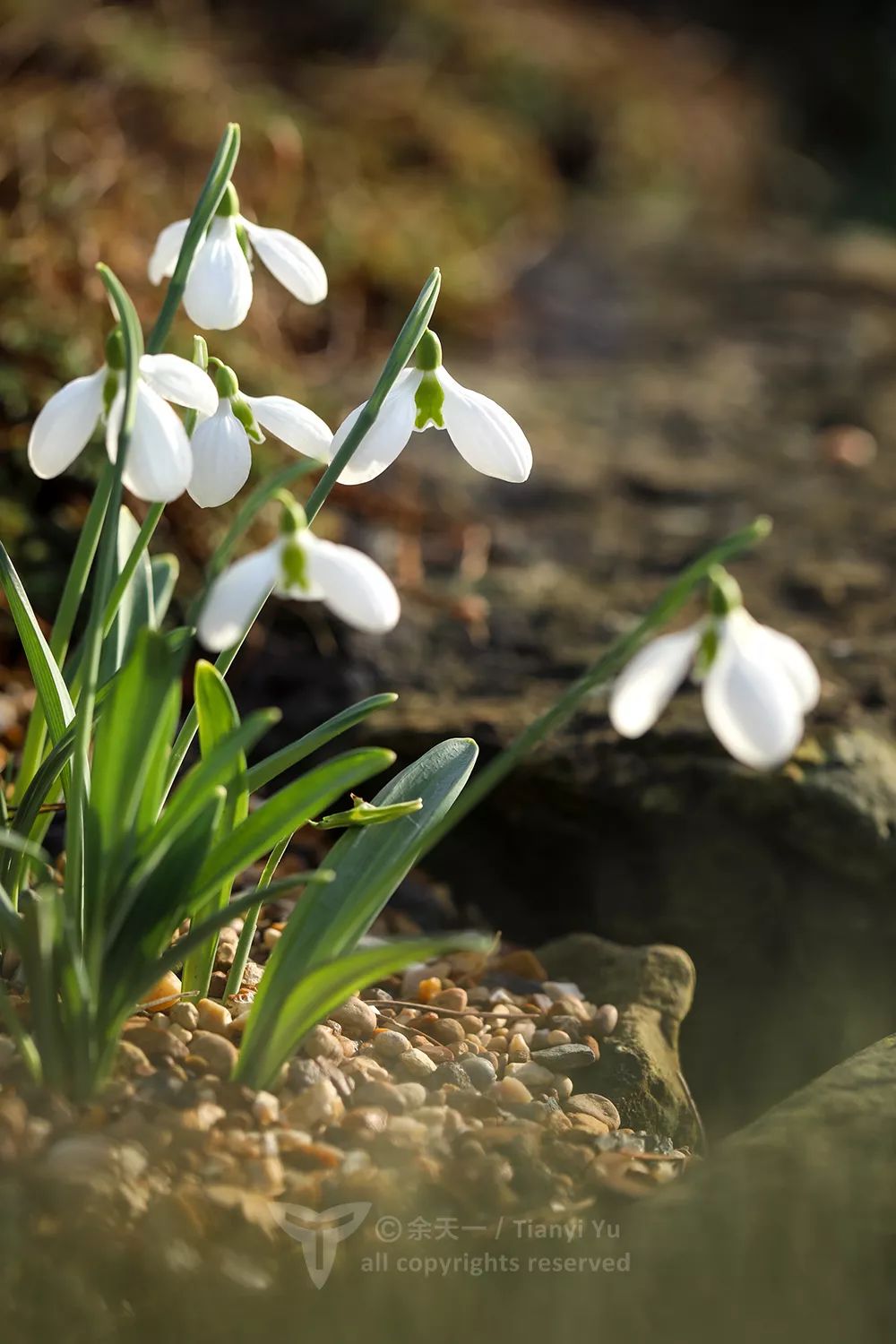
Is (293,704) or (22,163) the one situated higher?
(22,163)

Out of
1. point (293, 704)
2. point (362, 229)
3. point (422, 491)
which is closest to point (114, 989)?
point (293, 704)

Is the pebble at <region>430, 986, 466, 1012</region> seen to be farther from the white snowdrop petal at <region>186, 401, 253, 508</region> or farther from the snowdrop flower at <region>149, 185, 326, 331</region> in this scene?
the snowdrop flower at <region>149, 185, 326, 331</region>

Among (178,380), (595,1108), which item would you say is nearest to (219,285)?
(178,380)

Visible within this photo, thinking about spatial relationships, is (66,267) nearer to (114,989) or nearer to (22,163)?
(22,163)

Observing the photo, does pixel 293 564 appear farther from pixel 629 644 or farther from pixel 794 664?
pixel 794 664

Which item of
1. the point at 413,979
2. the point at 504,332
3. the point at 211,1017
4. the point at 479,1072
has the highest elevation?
the point at 211,1017
